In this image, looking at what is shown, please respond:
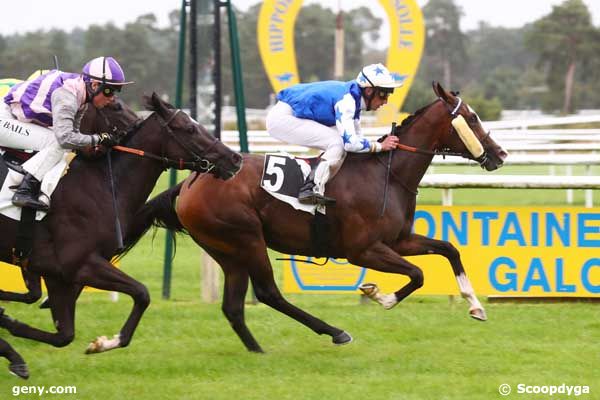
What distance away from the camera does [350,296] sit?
9086 millimetres

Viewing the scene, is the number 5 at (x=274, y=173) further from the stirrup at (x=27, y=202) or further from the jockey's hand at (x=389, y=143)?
the stirrup at (x=27, y=202)

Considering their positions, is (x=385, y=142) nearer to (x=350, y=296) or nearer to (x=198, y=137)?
(x=198, y=137)

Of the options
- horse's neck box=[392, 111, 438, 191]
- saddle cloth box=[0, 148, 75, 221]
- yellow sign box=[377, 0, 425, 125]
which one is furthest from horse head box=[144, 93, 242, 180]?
yellow sign box=[377, 0, 425, 125]

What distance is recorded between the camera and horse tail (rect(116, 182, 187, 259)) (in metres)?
6.94

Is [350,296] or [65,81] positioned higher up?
[65,81]

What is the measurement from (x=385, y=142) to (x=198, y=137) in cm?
143

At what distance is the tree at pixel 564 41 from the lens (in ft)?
161

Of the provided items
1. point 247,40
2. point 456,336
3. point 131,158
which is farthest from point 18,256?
point 247,40

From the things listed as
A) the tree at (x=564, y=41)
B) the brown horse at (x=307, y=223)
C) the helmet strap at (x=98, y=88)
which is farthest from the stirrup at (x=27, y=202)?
the tree at (x=564, y=41)

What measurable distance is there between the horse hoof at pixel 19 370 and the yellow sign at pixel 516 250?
3.21 metres

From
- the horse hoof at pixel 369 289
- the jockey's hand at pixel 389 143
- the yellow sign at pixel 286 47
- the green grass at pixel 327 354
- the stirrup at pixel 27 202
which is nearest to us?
the green grass at pixel 327 354

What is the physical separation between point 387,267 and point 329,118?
1.09 meters

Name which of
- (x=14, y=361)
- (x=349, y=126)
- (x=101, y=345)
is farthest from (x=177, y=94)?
(x=14, y=361)

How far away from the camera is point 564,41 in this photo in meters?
49.8
